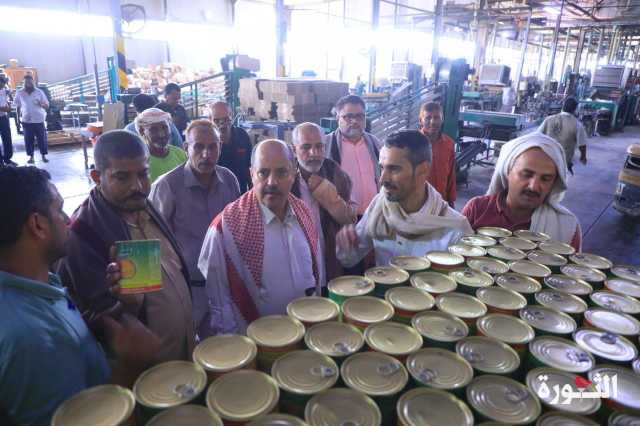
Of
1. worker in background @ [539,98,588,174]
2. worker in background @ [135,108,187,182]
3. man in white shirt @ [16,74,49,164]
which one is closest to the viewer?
worker in background @ [135,108,187,182]

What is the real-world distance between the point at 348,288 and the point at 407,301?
23 cm

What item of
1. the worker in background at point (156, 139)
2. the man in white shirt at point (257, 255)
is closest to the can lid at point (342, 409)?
the man in white shirt at point (257, 255)

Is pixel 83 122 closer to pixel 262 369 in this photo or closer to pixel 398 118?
pixel 398 118

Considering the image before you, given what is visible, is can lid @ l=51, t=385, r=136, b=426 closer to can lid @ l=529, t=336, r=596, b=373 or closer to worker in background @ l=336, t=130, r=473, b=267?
can lid @ l=529, t=336, r=596, b=373

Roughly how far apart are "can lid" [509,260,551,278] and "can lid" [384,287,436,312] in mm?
505

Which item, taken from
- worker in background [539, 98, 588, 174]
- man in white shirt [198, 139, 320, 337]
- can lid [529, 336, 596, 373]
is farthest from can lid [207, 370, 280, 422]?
worker in background [539, 98, 588, 174]

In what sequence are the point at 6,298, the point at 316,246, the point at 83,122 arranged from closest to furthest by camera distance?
the point at 6,298 → the point at 316,246 → the point at 83,122

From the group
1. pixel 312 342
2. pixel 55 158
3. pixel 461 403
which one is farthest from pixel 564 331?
pixel 55 158

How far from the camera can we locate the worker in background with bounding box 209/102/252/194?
3795 mm

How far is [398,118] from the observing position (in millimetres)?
6785

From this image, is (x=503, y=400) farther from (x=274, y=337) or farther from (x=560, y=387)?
(x=274, y=337)

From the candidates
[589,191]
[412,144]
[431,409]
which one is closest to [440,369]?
[431,409]

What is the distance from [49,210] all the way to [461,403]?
1.36 m

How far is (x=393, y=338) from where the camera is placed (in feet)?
4.06
